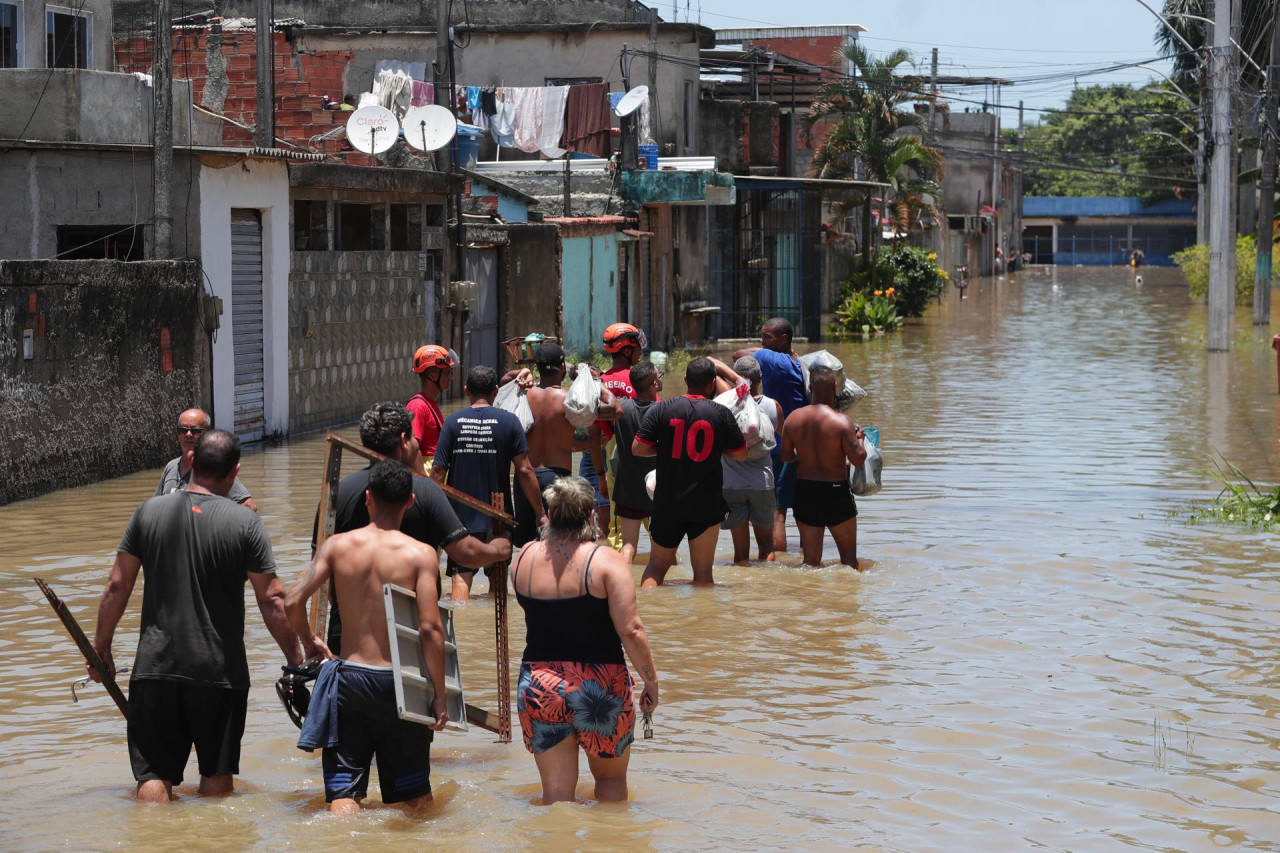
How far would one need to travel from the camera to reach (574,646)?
606cm

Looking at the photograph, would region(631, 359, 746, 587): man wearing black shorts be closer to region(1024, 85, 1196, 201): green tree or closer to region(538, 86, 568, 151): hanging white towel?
region(538, 86, 568, 151): hanging white towel

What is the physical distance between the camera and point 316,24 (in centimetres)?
3584

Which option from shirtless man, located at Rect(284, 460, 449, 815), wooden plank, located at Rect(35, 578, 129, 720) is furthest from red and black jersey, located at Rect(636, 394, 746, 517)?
wooden plank, located at Rect(35, 578, 129, 720)

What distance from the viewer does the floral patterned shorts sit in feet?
19.8

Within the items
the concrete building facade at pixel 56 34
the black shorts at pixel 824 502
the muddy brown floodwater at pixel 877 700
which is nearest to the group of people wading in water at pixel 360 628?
the muddy brown floodwater at pixel 877 700

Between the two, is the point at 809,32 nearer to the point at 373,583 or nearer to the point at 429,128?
the point at 429,128

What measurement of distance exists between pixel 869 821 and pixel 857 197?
35647mm

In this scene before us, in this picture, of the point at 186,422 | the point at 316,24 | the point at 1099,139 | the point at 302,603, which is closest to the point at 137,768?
the point at 302,603

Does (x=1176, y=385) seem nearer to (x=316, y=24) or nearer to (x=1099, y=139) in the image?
(x=316, y=24)

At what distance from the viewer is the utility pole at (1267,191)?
1264 inches

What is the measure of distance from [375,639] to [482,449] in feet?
11.4

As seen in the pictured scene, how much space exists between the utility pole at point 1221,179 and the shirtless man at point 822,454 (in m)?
19.9

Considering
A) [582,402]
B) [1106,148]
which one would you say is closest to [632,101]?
[582,402]

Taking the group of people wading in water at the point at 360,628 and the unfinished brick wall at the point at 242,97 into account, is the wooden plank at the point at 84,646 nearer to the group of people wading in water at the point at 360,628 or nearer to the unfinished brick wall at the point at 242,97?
the group of people wading in water at the point at 360,628
